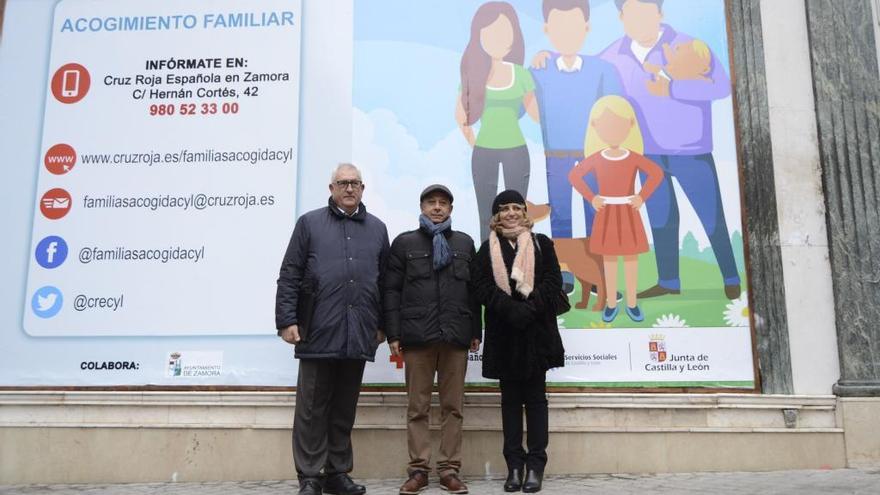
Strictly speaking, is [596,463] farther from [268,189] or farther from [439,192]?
[268,189]

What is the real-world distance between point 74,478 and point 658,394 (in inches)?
186

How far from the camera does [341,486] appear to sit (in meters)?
4.66

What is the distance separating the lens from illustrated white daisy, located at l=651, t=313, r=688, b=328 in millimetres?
5535

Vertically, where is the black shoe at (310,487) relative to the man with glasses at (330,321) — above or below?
below

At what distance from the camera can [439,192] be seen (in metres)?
4.93

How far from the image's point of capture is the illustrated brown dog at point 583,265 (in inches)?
220

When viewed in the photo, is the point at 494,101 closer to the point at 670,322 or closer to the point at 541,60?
the point at 541,60

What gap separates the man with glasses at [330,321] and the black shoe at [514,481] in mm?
1003

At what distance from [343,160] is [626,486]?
342 centimetres

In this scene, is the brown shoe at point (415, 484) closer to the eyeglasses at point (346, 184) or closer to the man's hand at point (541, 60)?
the eyeglasses at point (346, 184)

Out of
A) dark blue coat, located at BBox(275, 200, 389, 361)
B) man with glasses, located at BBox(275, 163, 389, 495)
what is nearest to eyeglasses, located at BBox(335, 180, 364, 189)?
man with glasses, located at BBox(275, 163, 389, 495)

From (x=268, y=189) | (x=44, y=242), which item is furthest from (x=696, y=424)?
(x=44, y=242)

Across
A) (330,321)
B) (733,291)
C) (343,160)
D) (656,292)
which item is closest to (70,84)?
(343,160)

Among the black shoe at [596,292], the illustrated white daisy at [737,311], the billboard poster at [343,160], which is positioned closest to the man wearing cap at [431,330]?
the billboard poster at [343,160]
